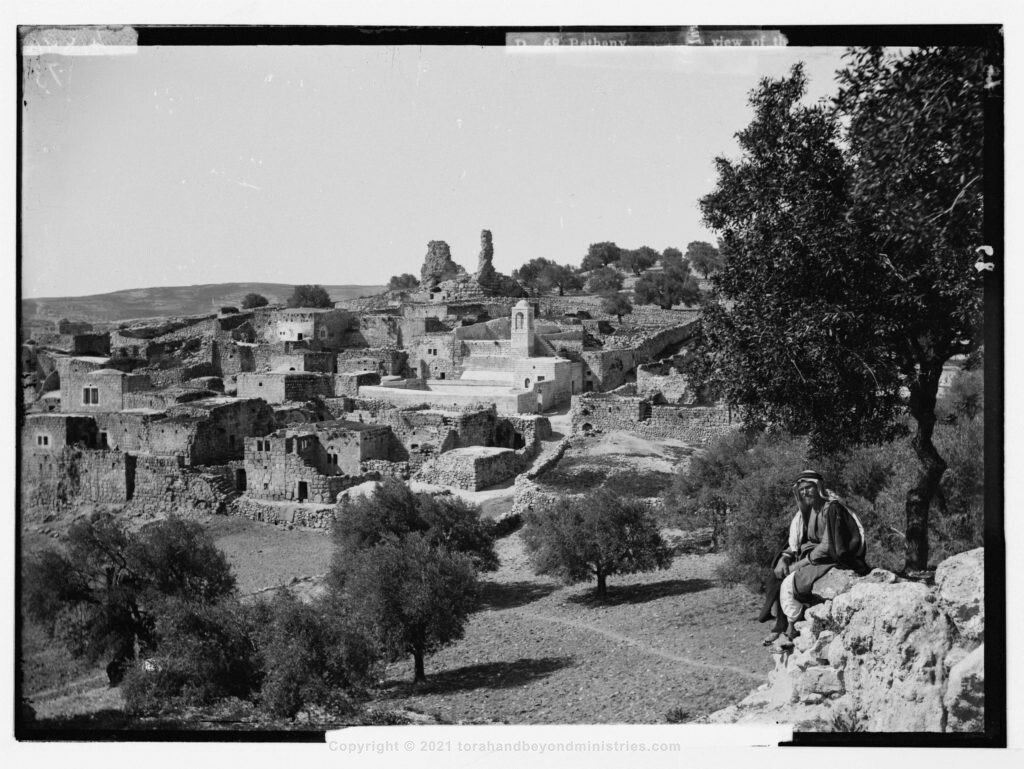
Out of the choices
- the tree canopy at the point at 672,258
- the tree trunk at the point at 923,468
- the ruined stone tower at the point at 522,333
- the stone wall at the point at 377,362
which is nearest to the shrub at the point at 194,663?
the tree trunk at the point at 923,468

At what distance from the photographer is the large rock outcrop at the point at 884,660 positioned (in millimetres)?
6598

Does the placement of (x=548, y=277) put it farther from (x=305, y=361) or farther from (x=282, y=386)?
(x=282, y=386)

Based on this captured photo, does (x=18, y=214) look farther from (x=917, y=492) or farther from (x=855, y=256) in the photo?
(x=917, y=492)

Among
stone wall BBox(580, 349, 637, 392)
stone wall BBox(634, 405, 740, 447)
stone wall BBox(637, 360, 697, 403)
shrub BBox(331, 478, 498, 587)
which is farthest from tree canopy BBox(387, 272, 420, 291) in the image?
shrub BBox(331, 478, 498, 587)

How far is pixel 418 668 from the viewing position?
9250 millimetres

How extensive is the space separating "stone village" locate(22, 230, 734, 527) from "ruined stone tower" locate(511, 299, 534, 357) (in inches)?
2.1

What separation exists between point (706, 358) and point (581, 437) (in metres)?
10.2

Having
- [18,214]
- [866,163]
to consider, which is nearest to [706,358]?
[866,163]

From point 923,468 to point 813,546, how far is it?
1.52 meters

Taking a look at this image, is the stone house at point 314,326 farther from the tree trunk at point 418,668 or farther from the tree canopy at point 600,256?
the tree canopy at point 600,256

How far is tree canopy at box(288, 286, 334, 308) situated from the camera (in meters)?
35.5

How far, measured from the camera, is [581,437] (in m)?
18.5

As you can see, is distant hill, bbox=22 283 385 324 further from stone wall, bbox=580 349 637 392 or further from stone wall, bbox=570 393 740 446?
stone wall, bbox=580 349 637 392

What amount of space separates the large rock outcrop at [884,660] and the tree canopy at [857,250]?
3.33 ft
